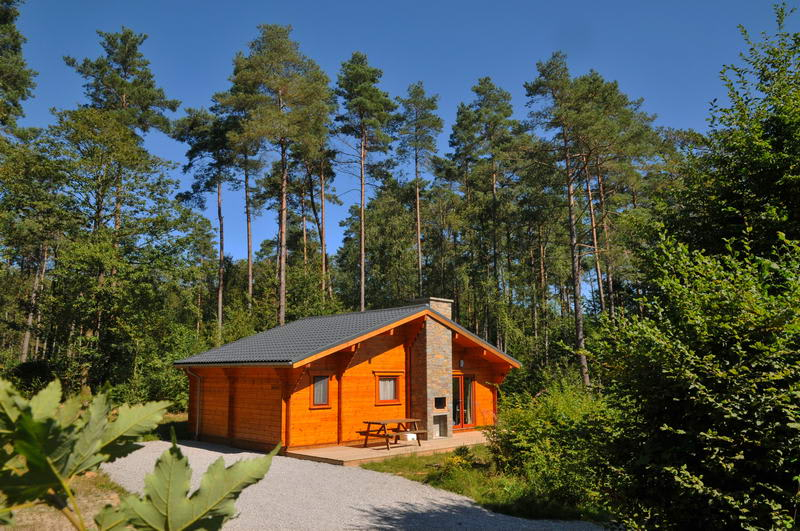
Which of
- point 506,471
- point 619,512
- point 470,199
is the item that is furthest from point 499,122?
point 619,512

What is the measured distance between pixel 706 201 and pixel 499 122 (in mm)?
30668

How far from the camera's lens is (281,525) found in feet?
26.0

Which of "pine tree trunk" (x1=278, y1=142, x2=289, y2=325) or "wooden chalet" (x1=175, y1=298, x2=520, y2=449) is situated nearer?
"wooden chalet" (x1=175, y1=298, x2=520, y2=449)

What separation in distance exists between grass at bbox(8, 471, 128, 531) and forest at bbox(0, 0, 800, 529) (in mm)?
1870

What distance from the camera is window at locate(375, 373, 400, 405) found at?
16547mm

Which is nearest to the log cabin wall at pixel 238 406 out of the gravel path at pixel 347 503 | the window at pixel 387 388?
the gravel path at pixel 347 503

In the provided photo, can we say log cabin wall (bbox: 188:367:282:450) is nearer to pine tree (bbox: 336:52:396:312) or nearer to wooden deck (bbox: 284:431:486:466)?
wooden deck (bbox: 284:431:486:466)

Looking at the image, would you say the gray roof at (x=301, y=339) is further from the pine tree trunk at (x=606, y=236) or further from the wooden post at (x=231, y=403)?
the pine tree trunk at (x=606, y=236)

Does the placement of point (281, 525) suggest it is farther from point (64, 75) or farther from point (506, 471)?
point (64, 75)

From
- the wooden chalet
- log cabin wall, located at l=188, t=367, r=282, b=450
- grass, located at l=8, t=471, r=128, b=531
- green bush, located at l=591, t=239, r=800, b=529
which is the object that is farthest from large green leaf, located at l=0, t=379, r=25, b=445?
log cabin wall, located at l=188, t=367, r=282, b=450

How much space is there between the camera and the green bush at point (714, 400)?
364 centimetres

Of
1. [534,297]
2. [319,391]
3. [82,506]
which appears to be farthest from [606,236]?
[82,506]

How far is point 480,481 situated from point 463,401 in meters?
8.85

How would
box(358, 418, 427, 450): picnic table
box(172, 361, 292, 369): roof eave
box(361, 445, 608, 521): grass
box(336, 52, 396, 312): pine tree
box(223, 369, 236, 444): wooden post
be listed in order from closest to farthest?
box(361, 445, 608, 521): grass, box(172, 361, 292, 369): roof eave, box(358, 418, 427, 450): picnic table, box(223, 369, 236, 444): wooden post, box(336, 52, 396, 312): pine tree
